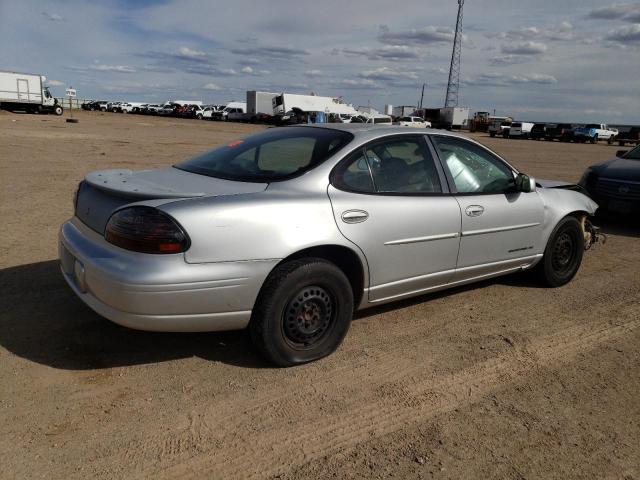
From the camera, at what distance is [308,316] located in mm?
3436

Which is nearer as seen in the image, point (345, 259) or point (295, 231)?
point (295, 231)

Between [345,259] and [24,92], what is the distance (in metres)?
49.3

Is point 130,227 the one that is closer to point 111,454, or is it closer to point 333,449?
point 111,454

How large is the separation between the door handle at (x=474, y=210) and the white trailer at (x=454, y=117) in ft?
197

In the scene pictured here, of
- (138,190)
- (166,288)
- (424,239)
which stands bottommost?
(166,288)

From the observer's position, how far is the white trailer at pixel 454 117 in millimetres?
61344

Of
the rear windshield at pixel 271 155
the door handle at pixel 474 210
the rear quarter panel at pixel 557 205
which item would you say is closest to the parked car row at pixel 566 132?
the rear quarter panel at pixel 557 205

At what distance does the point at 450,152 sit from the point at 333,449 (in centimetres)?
257

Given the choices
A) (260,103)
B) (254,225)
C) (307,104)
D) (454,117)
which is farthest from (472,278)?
(454,117)

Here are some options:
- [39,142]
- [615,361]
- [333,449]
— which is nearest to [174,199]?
[333,449]

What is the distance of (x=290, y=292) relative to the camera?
326 cm

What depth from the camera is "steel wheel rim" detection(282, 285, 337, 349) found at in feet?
11.0

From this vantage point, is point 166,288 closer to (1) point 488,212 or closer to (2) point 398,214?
(2) point 398,214

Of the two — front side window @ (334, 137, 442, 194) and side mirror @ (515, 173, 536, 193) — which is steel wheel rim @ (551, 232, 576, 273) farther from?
front side window @ (334, 137, 442, 194)
